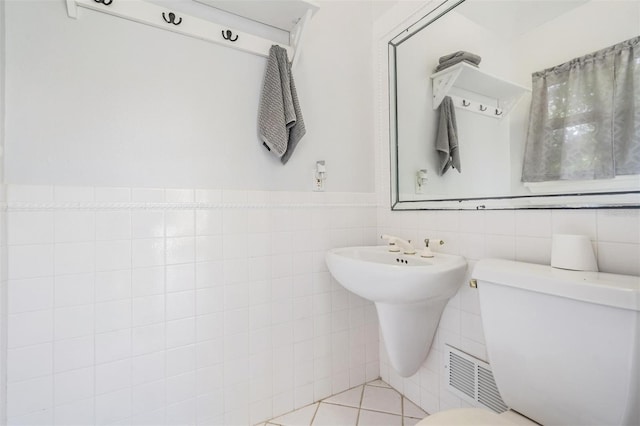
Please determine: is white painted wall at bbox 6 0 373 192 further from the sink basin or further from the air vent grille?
the air vent grille

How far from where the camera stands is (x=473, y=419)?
2.46 ft

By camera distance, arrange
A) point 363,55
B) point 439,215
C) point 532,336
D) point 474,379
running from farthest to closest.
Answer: point 363,55 < point 439,215 < point 474,379 < point 532,336

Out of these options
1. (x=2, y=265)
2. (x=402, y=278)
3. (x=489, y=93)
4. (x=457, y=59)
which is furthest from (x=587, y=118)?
(x=2, y=265)

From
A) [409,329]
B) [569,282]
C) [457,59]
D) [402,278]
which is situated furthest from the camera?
[457,59]

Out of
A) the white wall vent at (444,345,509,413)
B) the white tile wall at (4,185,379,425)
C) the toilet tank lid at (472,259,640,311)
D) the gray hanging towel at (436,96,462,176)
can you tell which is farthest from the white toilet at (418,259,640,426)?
the white tile wall at (4,185,379,425)

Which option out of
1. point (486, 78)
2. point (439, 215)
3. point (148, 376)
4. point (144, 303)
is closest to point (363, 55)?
point (486, 78)

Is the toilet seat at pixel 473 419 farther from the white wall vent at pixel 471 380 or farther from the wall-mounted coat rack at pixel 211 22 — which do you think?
the wall-mounted coat rack at pixel 211 22

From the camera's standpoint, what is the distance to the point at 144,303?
3.45 ft

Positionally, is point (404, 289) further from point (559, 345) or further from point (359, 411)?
point (359, 411)

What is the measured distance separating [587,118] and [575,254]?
1.39 feet

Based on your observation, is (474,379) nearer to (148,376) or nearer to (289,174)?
(289,174)

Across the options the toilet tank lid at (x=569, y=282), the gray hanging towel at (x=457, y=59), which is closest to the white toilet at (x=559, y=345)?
the toilet tank lid at (x=569, y=282)

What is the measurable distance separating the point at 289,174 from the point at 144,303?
794mm

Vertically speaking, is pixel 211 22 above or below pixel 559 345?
above
